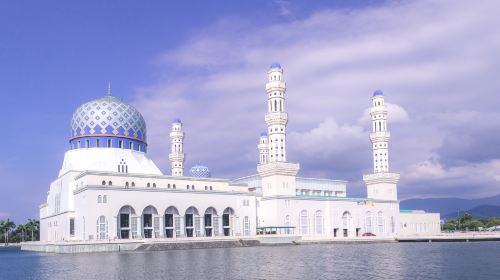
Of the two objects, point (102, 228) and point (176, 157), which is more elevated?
point (176, 157)

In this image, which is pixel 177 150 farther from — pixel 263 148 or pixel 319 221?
pixel 319 221

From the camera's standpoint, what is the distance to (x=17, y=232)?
342 feet

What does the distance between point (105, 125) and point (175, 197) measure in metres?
13.3

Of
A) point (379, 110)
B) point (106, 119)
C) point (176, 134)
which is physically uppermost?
point (379, 110)

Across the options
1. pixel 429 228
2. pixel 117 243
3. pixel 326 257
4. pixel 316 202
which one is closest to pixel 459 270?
pixel 326 257

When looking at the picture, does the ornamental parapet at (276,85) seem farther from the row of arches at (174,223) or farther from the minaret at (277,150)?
the row of arches at (174,223)

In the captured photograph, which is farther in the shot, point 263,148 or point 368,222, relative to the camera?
point 263,148

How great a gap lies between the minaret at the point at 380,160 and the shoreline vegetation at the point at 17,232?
201 ft

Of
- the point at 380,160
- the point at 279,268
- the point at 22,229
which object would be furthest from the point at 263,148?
the point at 279,268

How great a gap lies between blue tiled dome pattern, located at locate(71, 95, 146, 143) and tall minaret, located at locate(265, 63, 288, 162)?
54.5 feet

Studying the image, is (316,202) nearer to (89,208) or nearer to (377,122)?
(377,122)

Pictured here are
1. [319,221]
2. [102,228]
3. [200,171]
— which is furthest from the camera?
[200,171]

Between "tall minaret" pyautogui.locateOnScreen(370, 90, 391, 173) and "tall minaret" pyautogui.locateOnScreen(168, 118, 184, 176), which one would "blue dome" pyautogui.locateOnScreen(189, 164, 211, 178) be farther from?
"tall minaret" pyautogui.locateOnScreen(370, 90, 391, 173)

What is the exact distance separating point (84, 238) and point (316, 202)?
2985cm
